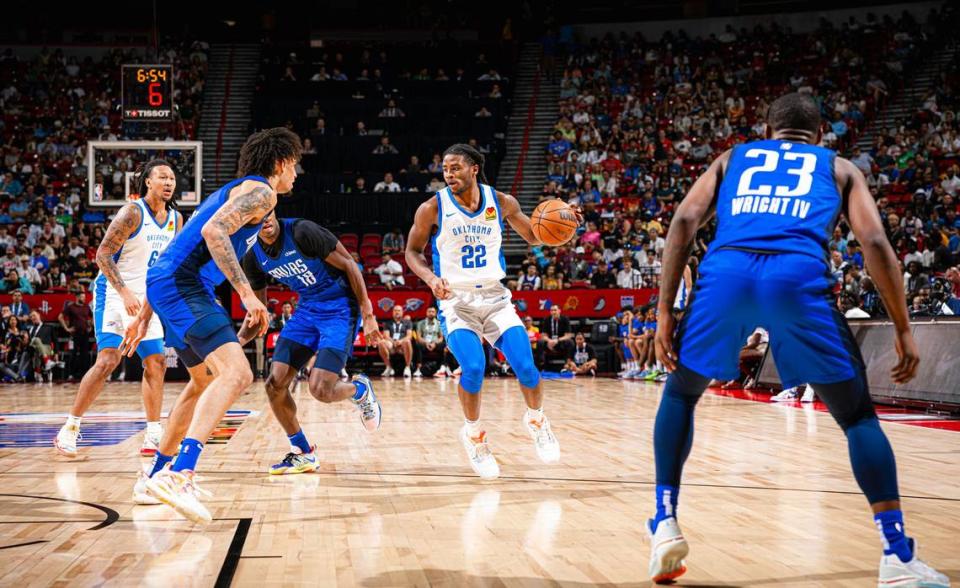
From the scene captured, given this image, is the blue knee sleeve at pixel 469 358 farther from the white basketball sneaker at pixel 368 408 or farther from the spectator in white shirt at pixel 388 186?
the spectator in white shirt at pixel 388 186

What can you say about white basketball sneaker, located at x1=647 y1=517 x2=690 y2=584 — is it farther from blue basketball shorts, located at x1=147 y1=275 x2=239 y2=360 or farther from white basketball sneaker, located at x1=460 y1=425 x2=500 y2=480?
white basketball sneaker, located at x1=460 y1=425 x2=500 y2=480

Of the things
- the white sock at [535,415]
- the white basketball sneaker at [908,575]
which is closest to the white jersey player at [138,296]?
the white sock at [535,415]

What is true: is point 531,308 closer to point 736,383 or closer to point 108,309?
point 736,383

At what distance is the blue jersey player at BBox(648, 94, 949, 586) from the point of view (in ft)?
10.3

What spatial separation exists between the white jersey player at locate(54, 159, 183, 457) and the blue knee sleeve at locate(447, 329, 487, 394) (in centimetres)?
222

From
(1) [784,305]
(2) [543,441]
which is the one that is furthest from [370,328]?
(1) [784,305]

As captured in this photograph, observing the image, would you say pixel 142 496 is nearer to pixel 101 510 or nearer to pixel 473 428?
pixel 101 510

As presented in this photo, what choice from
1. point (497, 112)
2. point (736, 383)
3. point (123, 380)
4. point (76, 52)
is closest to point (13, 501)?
point (736, 383)

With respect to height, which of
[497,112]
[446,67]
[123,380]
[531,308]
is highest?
[446,67]

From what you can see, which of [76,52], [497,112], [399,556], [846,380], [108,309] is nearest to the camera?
[846,380]

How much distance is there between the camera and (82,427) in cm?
876

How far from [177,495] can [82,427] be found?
523 centimetres

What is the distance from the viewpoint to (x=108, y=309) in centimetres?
703

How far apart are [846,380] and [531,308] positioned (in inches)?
592
